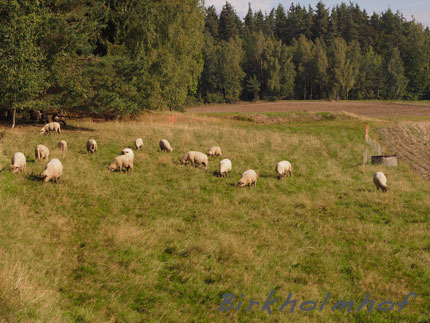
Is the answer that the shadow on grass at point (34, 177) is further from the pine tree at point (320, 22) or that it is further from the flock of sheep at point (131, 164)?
the pine tree at point (320, 22)

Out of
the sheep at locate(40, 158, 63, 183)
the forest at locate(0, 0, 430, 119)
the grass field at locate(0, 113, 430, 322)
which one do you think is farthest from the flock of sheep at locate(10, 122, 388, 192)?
the forest at locate(0, 0, 430, 119)

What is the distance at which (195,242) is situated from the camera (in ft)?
35.8

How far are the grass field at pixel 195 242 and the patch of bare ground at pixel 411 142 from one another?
7885 millimetres

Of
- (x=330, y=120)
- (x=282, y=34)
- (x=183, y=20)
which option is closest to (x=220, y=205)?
(x=183, y=20)

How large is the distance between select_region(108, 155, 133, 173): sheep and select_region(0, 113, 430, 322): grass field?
24.5 inches

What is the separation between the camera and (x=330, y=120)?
167 ft

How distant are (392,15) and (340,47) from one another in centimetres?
4939

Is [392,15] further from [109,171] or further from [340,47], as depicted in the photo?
[109,171]

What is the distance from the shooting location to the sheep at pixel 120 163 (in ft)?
56.3

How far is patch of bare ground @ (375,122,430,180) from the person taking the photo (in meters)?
27.0

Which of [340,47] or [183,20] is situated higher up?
[340,47]

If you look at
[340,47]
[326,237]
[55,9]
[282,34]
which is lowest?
[326,237]

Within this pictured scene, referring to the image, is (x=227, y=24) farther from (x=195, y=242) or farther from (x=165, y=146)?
(x=195, y=242)

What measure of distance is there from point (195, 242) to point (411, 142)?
3347 cm
